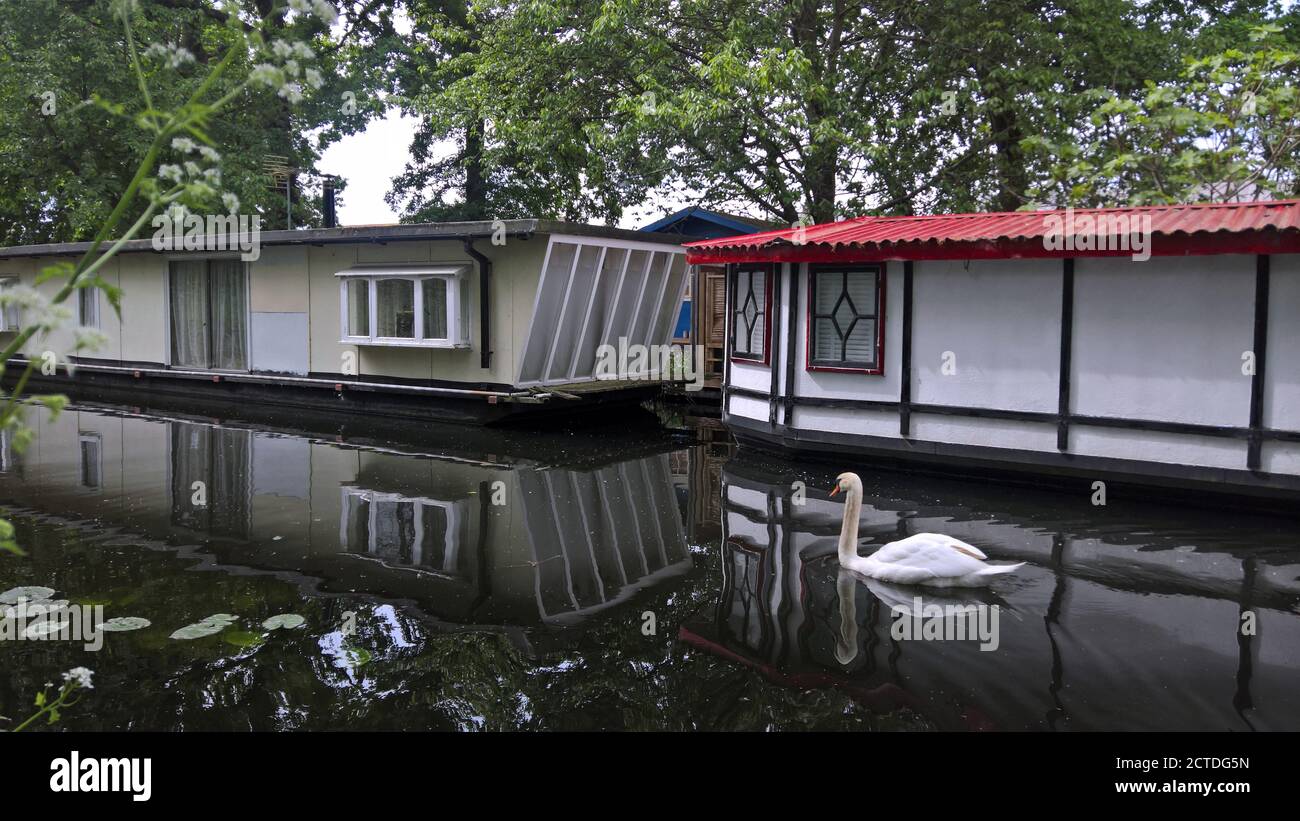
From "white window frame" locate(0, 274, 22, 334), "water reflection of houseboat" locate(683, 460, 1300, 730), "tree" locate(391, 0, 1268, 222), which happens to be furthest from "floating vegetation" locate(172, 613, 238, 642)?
"white window frame" locate(0, 274, 22, 334)

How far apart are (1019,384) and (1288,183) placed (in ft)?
23.9

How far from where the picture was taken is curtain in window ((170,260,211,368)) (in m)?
18.7

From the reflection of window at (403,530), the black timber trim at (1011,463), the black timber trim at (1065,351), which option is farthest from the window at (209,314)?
the black timber trim at (1065,351)

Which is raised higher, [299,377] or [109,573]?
[299,377]

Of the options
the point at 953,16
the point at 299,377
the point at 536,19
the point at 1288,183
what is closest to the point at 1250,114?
the point at 1288,183

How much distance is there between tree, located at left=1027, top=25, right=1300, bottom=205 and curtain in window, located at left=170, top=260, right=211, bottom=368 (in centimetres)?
1475

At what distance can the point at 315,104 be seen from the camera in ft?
88.9

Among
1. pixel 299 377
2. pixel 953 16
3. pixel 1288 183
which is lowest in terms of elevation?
pixel 299 377

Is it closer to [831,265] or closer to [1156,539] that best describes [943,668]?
[1156,539]

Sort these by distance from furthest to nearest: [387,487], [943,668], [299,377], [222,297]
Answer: [222,297]
[299,377]
[387,487]
[943,668]

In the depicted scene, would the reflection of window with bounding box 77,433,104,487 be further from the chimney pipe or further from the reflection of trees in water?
the chimney pipe

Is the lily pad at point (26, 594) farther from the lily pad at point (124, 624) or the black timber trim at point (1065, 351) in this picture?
the black timber trim at point (1065, 351)

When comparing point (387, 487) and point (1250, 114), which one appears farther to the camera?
point (1250, 114)

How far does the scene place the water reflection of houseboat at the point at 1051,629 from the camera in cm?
489
